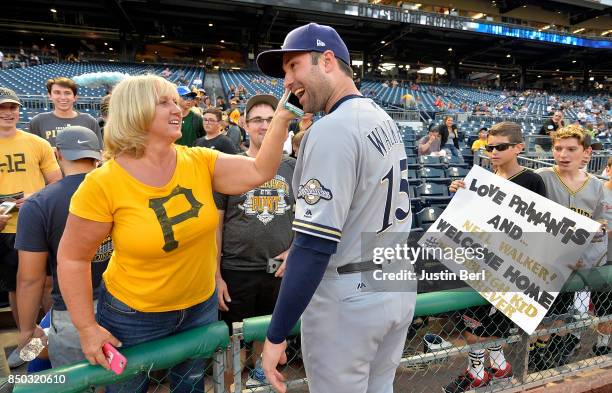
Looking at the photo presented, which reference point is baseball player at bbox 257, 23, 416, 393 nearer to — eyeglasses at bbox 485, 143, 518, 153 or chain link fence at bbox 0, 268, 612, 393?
chain link fence at bbox 0, 268, 612, 393

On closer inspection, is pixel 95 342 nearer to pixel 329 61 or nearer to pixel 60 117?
pixel 329 61

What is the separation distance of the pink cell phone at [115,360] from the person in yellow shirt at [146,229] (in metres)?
0.03

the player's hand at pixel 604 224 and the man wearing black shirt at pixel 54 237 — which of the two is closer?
the man wearing black shirt at pixel 54 237

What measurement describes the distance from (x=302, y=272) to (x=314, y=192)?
230 millimetres

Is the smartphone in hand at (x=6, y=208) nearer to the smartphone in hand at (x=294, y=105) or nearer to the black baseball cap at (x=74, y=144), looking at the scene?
the black baseball cap at (x=74, y=144)

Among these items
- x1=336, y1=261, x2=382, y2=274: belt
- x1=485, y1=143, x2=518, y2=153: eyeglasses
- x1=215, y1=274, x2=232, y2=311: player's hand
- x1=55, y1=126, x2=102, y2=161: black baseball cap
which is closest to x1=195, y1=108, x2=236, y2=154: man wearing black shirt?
x1=215, y1=274, x2=232, y2=311: player's hand

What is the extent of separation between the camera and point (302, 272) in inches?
41.9

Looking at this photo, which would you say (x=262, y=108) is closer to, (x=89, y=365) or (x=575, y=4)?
(x=89, y=365)

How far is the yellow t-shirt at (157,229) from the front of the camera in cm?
129

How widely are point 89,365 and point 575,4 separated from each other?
1630 inches

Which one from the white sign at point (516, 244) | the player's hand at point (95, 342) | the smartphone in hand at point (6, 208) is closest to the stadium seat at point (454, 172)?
the white sign at point (516, 244)

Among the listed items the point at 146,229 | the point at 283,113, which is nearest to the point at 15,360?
the point at 146,229

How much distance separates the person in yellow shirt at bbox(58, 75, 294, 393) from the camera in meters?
1.28

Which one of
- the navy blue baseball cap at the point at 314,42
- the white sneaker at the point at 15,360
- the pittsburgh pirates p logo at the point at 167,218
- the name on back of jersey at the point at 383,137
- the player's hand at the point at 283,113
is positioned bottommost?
the white sneaker at the point at 15,360
